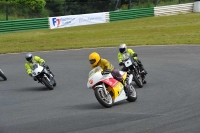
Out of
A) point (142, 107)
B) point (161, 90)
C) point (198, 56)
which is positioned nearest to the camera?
point (142, 107)

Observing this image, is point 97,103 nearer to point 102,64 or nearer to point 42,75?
point 102,64

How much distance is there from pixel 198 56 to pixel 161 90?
27.1ft

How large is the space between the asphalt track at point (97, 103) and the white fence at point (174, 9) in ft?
74.9

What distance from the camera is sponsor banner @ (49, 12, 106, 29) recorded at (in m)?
40.9

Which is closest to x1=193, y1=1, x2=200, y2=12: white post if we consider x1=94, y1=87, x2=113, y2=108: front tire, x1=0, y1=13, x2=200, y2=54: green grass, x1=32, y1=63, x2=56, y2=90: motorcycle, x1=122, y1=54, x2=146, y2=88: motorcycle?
x1=0, y1=13, x2=200, y2=54: green grass

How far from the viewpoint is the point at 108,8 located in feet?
150

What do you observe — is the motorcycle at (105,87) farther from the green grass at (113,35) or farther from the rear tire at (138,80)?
the green grass at (113,35)

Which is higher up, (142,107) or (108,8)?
(142,107)

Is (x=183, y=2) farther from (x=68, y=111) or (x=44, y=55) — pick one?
(x=68, y=111)

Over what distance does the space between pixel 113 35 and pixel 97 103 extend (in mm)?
22422

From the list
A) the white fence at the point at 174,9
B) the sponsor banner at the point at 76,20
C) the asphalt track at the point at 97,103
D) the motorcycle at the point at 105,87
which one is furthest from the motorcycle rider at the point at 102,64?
the white fence at the point at 174,9

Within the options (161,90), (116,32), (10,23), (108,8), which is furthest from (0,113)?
(108,8)

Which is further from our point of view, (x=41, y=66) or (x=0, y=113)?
(x=41, y=66)

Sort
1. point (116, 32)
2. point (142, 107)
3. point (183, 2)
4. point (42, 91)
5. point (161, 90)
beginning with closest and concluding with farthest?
point (142, 107) < point (161, 90) < point (42, 91) < point (116, 32) < point (183, 2)
